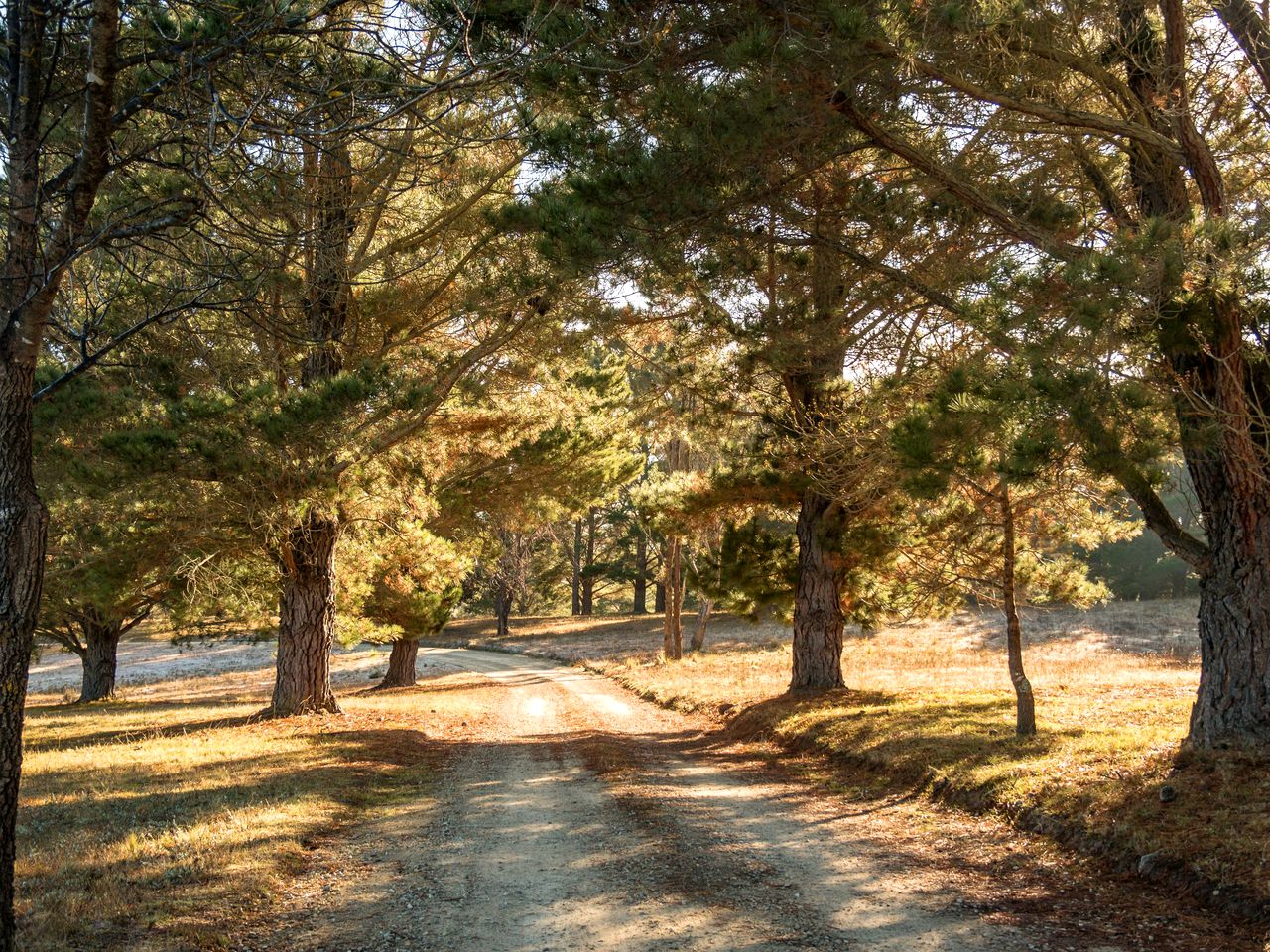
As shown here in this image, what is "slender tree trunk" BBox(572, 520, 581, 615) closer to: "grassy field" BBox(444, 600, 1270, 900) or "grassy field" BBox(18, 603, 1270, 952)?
"grassy field" BBox(444, 600, 1270, 900)

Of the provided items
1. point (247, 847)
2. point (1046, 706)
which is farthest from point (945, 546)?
point (247, 847)

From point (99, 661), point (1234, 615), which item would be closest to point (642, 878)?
point (1234, 615)

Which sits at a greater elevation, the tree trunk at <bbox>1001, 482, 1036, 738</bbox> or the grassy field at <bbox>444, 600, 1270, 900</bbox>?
the tree trunk at <bbox>1001, 482, 1036, 738</bbox>

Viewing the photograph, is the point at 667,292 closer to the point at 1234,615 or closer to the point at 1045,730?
the point at 1045,730

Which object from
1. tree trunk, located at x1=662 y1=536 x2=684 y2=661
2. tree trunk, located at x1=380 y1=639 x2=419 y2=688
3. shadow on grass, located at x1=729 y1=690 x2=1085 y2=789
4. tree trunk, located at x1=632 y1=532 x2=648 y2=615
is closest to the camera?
shadow on grass, located at x1=729 y1=690 x2=1085 y2=789

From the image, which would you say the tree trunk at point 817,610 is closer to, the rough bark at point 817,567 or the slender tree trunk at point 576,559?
the rough bark at point 817,567

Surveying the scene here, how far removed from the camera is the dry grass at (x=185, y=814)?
16.4 ft

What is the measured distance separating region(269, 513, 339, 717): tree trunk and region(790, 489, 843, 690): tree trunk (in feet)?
25.9

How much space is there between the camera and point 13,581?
13.9 ft

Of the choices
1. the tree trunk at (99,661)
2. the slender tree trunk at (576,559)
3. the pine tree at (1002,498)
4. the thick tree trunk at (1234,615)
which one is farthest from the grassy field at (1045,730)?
the slender tree trunk at (576,559)

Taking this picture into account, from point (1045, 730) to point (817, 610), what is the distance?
4826mm

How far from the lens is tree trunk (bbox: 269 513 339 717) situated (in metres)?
14.4

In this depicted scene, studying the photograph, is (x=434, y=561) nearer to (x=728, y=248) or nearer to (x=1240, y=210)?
(x=728, y=248)

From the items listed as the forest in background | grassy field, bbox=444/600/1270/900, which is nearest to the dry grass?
the forest in background
